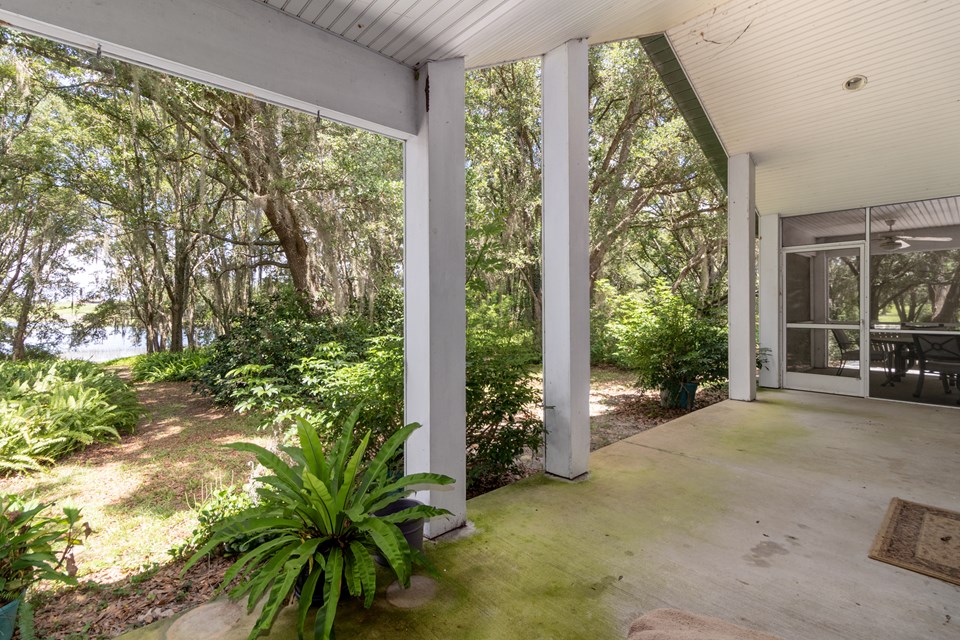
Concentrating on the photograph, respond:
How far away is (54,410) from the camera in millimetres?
3713

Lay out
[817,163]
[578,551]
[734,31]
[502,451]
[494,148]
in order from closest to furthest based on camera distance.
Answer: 1. [578,551]
2. [502,451]
3. [734,31]
4. [817,163]
5. [494,148]

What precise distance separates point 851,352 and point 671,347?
2.53 m

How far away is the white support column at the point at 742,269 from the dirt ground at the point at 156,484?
76 cm

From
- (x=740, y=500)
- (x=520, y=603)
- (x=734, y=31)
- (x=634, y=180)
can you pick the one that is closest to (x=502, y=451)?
(x=520, y=603)

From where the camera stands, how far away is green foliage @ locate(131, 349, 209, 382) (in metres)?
5.93

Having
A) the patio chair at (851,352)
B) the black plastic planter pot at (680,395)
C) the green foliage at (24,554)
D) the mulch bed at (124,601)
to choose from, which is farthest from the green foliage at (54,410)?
the patio chair at (851,352)

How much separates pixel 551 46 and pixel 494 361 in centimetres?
219

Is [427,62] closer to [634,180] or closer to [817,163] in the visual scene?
[817,163]

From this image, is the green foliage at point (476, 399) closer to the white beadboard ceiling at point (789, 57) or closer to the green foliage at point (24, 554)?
the green foliage at point (24, 554)

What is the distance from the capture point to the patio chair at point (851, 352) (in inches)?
217

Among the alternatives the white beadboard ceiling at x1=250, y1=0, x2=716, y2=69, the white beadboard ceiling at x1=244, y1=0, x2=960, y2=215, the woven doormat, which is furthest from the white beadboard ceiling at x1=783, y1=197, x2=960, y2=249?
the white beadboard ceiling at x1=250, y1=0, x2=716, y2=69

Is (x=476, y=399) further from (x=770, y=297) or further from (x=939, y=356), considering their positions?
(x=939, y=356)

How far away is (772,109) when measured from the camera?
4285 millimetres

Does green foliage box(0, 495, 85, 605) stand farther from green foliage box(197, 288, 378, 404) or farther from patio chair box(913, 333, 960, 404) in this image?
patio chair box(913, 333, 960, 404)
